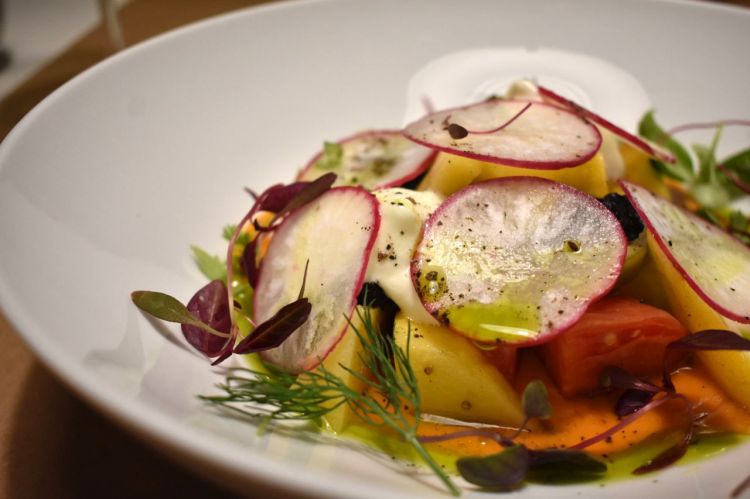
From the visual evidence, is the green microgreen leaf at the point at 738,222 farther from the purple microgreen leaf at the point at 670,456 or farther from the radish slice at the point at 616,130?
the purple microgreen leaf at the point at 670,456

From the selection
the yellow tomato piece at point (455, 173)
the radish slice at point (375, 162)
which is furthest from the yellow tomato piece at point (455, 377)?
the radish slice at point (375, 162)

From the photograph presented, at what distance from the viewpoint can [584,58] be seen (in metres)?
2.29

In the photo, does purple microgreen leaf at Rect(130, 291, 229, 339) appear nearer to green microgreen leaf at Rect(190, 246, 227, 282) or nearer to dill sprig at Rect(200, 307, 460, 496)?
dill sprig at Rect(200, 307, 460, 496)

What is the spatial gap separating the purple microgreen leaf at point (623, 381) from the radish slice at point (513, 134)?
1.42 feet

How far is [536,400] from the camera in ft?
3.53

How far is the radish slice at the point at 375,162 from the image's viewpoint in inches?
67.0

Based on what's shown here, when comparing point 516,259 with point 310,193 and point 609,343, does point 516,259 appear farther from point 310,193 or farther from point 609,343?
point 310,193

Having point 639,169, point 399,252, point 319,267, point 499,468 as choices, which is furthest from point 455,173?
point 499,468

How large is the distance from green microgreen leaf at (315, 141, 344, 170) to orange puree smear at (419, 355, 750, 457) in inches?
30.7

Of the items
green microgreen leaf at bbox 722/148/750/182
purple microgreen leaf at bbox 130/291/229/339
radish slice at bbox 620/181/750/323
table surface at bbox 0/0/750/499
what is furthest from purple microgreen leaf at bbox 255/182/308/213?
green microgreen leaf at bbox 722/148/750/182

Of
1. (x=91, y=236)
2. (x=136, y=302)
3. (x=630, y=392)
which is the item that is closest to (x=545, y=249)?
(x=630, y=392)

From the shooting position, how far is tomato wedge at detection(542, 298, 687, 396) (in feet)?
4.22

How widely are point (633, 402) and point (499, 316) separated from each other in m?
0.36

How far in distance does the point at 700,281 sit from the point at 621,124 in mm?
992
